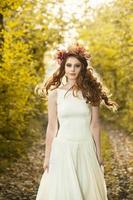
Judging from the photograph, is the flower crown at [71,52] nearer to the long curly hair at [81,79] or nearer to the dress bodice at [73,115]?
the long curly hair at [81,79]

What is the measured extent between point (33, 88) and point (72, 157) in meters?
13.2

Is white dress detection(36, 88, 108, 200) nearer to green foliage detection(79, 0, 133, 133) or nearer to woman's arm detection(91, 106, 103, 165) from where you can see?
woman's arm detection(91, 106, 103, 165)

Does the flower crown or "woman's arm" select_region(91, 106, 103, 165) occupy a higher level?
the flower crown

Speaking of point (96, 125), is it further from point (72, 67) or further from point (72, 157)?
point (72, 67)

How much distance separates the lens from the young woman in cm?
707

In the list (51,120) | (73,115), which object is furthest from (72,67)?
(51,120)

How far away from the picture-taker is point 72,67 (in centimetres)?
706

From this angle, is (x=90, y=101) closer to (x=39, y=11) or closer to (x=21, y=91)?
(x=21, y=91)

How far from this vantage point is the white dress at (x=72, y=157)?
7.07 meters

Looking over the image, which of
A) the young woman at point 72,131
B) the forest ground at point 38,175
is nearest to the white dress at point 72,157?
the young woman at point 72,131

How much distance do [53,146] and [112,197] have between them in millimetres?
4207

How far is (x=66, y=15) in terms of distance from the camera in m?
26.2

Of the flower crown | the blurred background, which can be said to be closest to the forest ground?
the blurred background

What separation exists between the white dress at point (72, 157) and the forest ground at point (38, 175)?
3652 mm
